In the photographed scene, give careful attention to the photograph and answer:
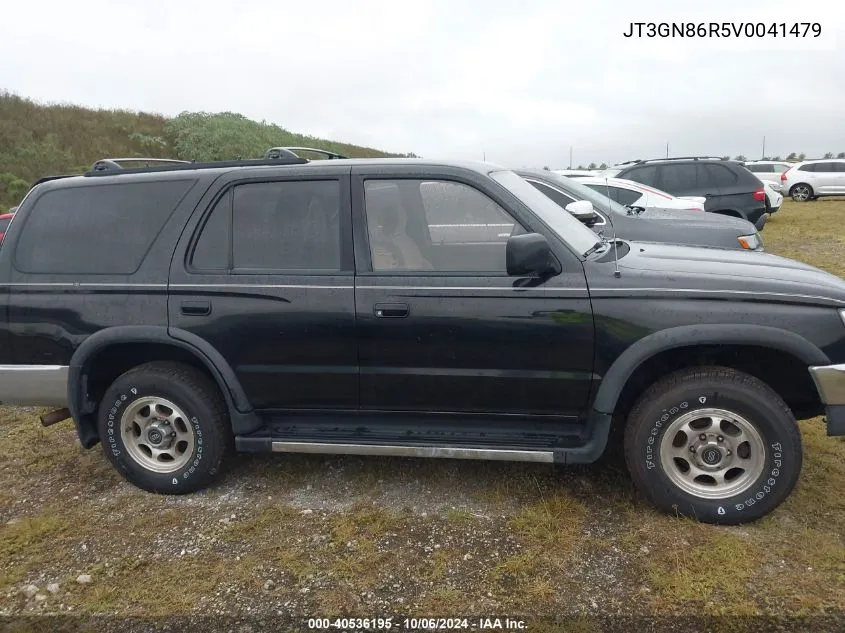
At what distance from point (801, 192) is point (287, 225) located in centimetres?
2376

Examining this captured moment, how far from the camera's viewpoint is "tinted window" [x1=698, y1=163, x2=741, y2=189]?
11.2m

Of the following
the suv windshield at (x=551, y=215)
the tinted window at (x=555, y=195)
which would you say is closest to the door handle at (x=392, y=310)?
the suv windshield at (x=551, y=215)

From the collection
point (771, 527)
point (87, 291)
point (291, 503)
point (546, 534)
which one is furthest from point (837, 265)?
point (87, 291)

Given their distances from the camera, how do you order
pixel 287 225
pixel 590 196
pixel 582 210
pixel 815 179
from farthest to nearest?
pixel 815 179, pixel 590 196, pixel 582 210, pixel 287 225

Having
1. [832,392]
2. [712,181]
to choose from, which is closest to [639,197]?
[712,181]

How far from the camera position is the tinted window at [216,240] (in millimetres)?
3426

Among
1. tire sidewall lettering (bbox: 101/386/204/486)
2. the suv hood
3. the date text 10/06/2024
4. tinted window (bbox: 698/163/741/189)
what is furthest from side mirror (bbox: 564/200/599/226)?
tinted window (bbox: 698/163/741/189)

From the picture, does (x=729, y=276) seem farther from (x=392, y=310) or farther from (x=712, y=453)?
(x=392, y=310)

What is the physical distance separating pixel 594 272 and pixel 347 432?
1.60 m

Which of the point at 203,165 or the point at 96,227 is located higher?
the point at 203,165

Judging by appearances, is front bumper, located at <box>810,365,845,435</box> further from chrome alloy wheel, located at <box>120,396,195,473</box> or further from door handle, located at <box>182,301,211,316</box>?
chrome alloy wheel, located at <box>120,396,195,473</box>

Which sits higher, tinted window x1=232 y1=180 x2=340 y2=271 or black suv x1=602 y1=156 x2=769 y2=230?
black suv x1=602 y1=156 x2=769 y2=230

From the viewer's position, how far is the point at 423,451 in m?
3.28

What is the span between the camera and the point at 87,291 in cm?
348
